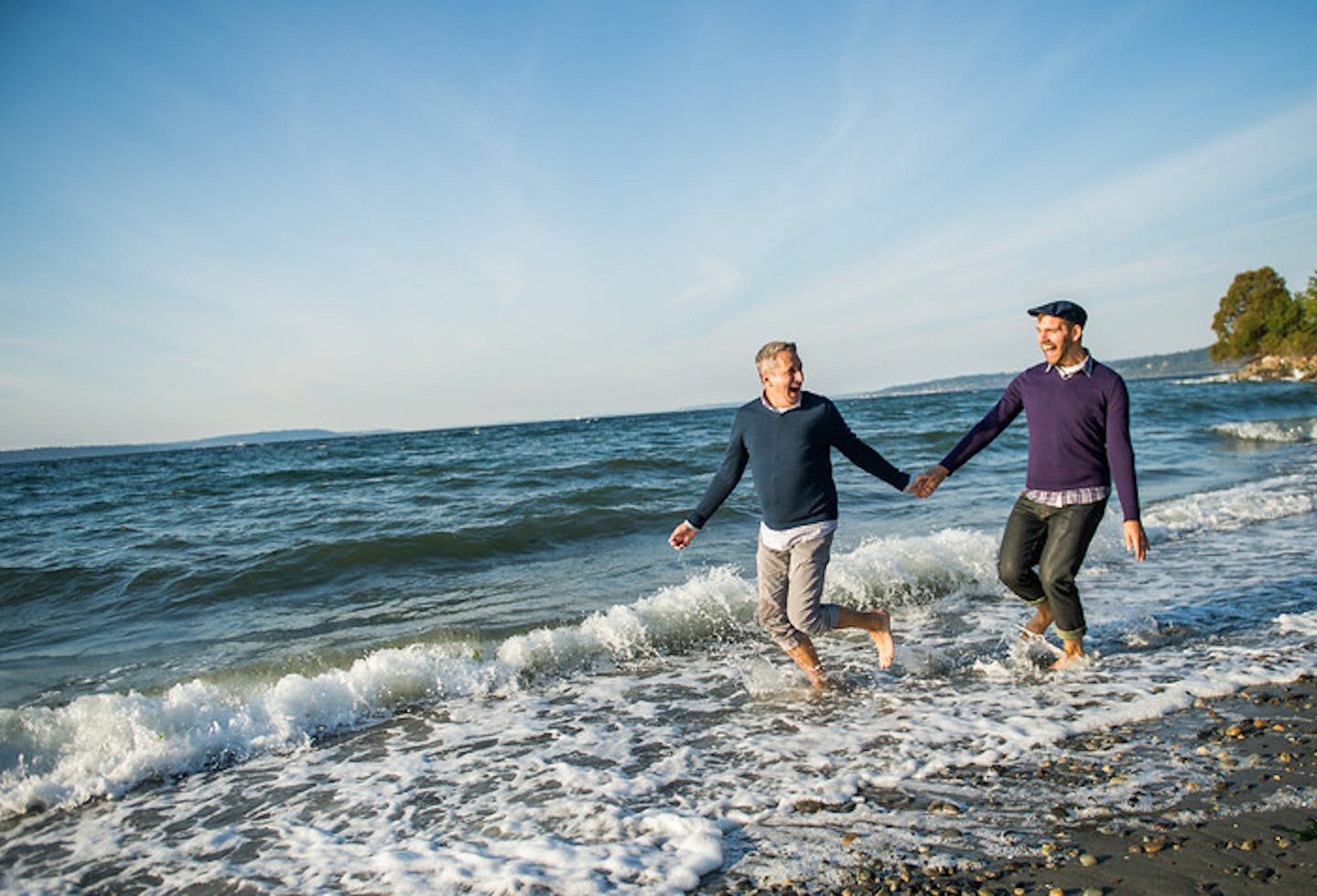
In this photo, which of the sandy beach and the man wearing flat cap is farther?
the man wearing flat cap

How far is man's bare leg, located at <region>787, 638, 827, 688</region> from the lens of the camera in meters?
5.01

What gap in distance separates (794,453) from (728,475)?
0.53 meters

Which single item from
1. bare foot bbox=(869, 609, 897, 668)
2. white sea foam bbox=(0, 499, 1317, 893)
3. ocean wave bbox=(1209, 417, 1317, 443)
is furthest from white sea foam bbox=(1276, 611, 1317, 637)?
ocean wave bbox=(1209, 417, 1317, 443)

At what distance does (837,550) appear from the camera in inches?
380

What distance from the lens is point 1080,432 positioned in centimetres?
460

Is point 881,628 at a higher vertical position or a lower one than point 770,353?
lower

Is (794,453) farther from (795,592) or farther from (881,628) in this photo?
(881,628)

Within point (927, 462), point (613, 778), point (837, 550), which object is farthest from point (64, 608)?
point (927, 462)

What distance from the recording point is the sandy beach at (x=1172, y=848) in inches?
103

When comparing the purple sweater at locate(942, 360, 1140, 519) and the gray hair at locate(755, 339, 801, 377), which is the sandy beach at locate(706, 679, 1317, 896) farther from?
the gray hair at locate(755, 339, 801, 377)

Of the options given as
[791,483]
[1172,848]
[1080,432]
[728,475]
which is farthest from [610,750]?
[1080,432]

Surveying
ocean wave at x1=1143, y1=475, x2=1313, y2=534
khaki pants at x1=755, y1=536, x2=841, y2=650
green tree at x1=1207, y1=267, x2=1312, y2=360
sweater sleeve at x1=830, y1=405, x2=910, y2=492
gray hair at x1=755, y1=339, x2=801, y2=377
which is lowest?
ocean wave at x1=1143, y1=475, x2=1313, y2=534

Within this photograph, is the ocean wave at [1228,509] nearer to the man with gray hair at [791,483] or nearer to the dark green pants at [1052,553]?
the dark green pants at [1052,553]

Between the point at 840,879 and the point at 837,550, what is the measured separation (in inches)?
278
